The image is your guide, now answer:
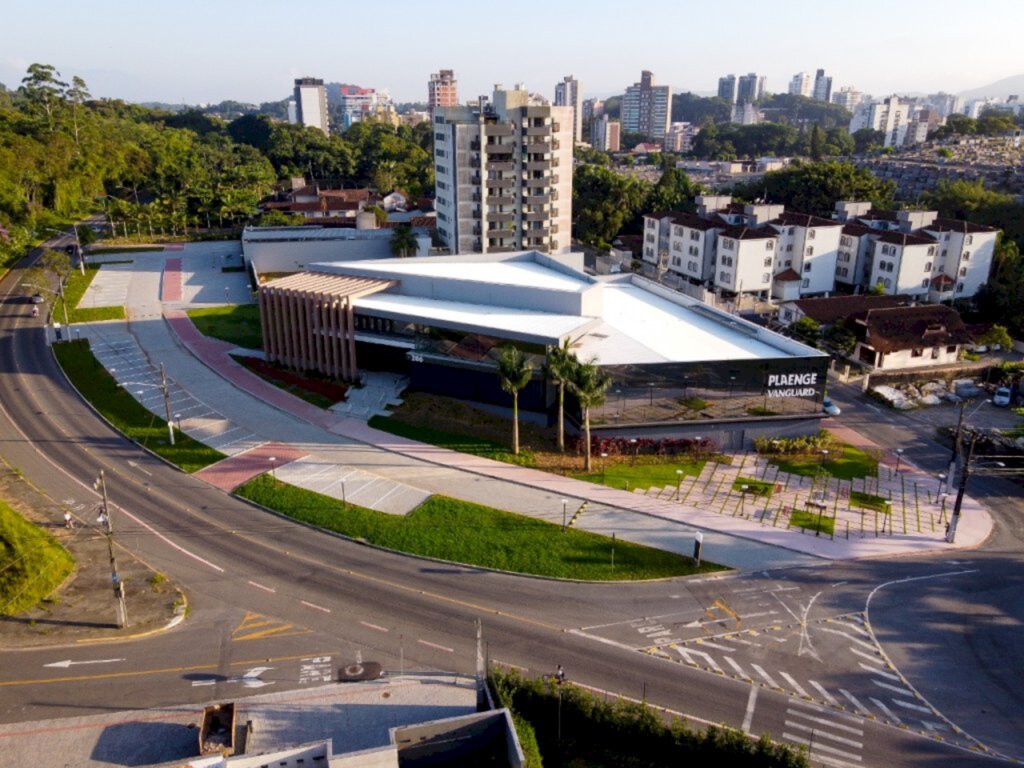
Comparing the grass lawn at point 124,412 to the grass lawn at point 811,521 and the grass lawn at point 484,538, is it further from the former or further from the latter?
the grass lawn at point 811,521

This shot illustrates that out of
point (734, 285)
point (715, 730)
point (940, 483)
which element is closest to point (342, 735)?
point (715, 730)

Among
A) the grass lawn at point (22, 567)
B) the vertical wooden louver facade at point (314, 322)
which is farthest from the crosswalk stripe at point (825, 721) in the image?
the vertical wooden louver facade at point (314, 322)

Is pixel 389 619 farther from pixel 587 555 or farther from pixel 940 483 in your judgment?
pixel 940 483

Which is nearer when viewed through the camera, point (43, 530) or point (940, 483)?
point (43, 530)

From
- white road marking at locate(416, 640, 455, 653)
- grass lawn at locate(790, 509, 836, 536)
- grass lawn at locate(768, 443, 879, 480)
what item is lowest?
white road marking at locate(416, 640, 455, 653)

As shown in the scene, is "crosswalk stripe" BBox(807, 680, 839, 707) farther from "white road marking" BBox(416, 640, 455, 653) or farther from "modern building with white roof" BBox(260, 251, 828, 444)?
"modern building with white roof" BBox(260, 251, 828, 444)

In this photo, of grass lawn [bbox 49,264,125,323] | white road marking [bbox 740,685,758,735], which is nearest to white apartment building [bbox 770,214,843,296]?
white road marking [bbox 740,685,758,735]

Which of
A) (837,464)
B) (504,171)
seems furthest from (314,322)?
(504,171)
